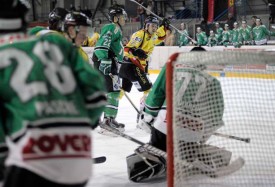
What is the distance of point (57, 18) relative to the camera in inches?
125

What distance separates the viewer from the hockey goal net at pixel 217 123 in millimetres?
2412

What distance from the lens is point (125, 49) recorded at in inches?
206

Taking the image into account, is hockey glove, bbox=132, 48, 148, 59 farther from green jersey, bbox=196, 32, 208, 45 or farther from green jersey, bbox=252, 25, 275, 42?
green jersey, bbox=196, 32, 208, 45

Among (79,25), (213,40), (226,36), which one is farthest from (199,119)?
(213,40)

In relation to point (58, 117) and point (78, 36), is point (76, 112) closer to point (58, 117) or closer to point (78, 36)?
point (58, 117)

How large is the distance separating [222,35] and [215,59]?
9.23m

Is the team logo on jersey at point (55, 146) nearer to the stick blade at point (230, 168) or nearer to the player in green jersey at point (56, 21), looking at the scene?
the stick blade at point (230, 168)

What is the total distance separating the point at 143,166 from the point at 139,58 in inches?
89.7

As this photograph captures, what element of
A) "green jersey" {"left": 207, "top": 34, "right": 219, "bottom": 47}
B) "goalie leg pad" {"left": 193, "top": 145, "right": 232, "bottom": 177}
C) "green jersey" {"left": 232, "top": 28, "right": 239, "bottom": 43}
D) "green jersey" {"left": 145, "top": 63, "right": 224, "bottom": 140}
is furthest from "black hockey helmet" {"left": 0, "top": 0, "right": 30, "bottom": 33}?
"green jersey" {"left": 207, "top": 34, "right": 219, "bottom": 47}

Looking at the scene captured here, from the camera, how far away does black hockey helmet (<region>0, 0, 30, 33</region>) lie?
4.40ft

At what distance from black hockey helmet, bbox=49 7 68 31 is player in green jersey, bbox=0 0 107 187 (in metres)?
1.76

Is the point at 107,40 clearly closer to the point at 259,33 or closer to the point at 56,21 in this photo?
the point at 56,21

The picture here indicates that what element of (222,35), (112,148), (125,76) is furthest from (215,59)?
(222,35)

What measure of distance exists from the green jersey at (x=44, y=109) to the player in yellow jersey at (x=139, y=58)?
3668 millimetres
